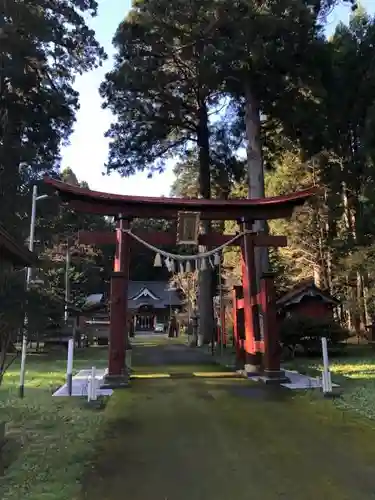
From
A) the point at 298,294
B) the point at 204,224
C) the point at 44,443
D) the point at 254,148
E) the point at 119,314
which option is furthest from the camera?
the point at 204,224

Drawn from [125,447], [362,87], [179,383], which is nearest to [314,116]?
[362,87]

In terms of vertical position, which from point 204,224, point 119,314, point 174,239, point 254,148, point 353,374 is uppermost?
point 254,148

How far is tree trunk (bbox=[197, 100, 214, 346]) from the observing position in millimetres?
23922

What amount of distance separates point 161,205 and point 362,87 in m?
11.8

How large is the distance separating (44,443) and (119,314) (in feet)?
19.1

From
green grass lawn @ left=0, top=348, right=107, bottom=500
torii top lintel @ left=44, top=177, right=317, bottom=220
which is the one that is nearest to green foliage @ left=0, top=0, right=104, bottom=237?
torii top lintel @ left=44, top=177, right=317, bottom=220

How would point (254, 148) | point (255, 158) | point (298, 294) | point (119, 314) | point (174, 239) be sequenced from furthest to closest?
point (298, 294)
point (254, 148)
point (255, 158)
point (174, 239)
point (119, 314)

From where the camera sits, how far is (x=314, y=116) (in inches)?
690

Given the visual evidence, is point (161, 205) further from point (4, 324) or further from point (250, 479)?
point (250, 479)

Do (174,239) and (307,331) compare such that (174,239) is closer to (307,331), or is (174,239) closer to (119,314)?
(119,314)

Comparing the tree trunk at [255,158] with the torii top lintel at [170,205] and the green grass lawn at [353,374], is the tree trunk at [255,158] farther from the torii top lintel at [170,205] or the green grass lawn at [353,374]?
the torii top lintel at [170,205]

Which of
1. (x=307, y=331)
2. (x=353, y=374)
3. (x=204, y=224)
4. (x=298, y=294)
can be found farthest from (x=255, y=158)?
(x=353, y=374)

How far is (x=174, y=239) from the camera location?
1295cm

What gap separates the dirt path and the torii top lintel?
5179 millimetres
